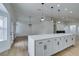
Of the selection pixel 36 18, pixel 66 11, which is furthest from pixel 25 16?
pixel 66 11

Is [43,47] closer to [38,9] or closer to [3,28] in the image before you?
[3,28]

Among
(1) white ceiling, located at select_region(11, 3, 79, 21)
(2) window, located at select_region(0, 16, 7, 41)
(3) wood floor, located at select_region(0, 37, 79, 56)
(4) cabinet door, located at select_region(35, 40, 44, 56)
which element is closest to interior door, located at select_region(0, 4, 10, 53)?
(2) window, located at select_region(0, 16, 7, 41)

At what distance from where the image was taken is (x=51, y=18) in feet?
14.0

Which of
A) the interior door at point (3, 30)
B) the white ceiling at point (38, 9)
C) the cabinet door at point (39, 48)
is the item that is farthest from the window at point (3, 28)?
the cabinet door at point (39, 48)

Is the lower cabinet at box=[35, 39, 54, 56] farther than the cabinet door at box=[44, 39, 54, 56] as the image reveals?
No

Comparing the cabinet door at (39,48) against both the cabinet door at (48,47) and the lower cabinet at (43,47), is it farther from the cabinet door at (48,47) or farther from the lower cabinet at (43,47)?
the cabinet door at (48,47)

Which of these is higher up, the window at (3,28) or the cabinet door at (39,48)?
the window at (3,28)

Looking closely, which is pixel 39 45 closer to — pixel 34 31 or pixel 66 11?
pixel 34 31

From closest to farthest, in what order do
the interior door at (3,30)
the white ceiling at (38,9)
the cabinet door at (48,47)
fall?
the cabinet door at (48,47), the white ceiling at (38,9), the interior door at (3,30)

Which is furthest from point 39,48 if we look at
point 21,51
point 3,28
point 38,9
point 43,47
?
point 38,9

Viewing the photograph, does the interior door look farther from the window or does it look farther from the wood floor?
the wood floor

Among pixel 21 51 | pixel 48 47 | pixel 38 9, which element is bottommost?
pixel 21 51

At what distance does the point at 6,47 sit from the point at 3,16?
1215 millimetres

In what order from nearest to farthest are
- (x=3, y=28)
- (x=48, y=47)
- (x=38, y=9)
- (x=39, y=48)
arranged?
(x=39, y=48) < (x=48, y=47) < (x=3, y=28) < (x=38, y=9)
